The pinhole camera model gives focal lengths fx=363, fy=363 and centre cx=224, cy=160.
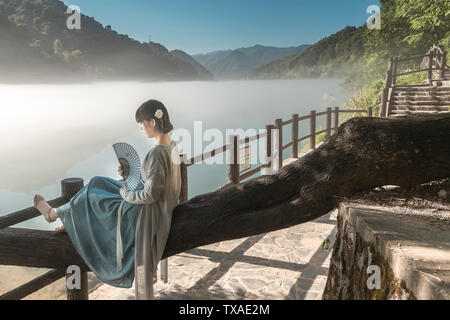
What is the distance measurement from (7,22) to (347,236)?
227ft

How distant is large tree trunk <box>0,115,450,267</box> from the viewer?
2.64 m

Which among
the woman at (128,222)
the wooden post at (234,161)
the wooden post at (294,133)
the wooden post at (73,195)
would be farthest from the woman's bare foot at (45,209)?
the wooden post at (294,133)

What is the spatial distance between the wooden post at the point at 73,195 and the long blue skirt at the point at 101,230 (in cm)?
32

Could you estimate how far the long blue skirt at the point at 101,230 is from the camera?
2.65 meters

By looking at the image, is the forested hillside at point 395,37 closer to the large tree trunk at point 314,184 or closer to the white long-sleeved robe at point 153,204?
the large tree trunk at point 314,184

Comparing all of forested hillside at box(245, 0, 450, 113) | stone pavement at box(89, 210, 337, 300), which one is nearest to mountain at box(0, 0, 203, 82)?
forested hillside at box(245, 0, 450, 113)

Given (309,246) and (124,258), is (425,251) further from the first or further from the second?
(309,246)

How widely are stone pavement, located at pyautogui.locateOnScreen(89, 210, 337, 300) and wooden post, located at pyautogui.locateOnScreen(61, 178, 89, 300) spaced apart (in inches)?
30.4

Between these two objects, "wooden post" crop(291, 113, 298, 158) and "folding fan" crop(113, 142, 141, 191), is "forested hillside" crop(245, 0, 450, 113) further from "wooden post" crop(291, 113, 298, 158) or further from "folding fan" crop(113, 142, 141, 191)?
"folding fan" crop(113, 142, 141, 191)

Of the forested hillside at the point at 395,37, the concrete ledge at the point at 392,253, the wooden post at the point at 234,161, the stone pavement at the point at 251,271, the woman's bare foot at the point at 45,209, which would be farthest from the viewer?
the forested hillside at the point at 395,37

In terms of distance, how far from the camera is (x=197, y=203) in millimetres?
2834

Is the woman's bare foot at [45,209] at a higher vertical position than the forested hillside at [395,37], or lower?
lower
